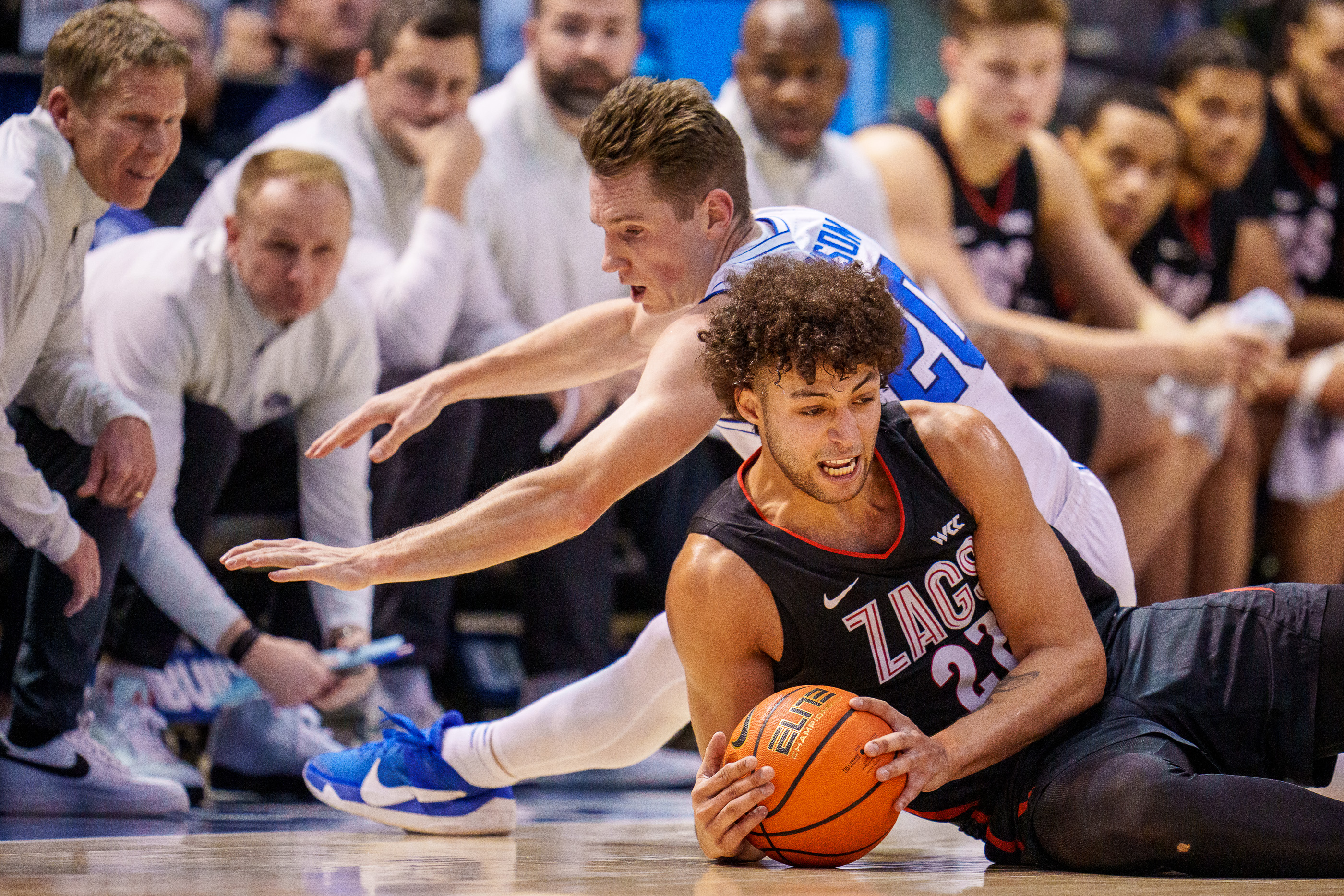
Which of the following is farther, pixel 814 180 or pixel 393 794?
pixel 814 180

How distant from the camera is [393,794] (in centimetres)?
305

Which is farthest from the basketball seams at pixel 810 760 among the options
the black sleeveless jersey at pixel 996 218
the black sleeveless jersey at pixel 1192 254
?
the black sleeveless jersey at pixel 1192 254

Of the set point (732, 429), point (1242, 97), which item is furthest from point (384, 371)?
point (1242, 97)

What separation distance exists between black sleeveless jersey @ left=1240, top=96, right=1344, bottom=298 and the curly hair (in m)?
4.41

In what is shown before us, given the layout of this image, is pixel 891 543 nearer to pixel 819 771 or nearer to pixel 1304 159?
pixel 819 771

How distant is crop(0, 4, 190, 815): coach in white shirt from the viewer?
10.5 feet

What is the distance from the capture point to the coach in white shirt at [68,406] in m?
3.20

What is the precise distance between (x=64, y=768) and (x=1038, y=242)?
3.79 meters

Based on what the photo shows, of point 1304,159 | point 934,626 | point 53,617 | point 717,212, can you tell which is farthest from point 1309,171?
point 53,617

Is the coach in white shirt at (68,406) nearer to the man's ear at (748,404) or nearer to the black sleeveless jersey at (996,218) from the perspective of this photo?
the man's ear at (748,404)

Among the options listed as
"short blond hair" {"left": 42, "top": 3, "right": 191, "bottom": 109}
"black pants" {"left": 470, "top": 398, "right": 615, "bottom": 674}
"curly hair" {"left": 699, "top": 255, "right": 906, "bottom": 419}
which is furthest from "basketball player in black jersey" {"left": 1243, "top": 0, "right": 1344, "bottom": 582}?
"short blond hair" {"left": 42, "top": 3, "right": 191, "bottom": 109}

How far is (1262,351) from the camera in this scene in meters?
5.34

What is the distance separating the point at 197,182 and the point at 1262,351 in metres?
3.72

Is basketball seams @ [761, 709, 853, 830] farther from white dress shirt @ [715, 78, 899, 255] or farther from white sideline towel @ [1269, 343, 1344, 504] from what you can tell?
white sideline towel @ [1269, 343, 1344, 504]
